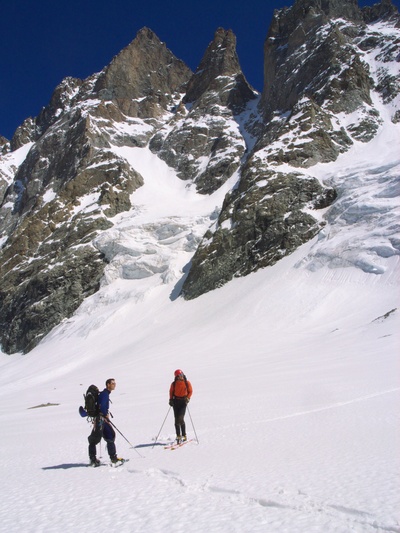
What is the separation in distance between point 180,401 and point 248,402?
3.18 metres

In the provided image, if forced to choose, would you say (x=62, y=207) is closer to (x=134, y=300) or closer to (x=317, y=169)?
(x=134, y=300)

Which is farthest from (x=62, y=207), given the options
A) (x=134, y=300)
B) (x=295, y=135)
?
(x=295, y=135)

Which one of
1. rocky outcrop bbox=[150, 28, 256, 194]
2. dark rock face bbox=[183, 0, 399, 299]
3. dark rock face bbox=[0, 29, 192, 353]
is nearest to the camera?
dark rock face bbox=[183, 0, 399, 299]

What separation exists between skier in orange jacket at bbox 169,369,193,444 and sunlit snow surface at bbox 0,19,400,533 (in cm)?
32

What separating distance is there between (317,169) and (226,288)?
2208 cm

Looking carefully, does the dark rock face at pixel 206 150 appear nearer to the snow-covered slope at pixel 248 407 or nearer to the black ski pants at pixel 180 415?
the snow-covered slope at pixel 248 407

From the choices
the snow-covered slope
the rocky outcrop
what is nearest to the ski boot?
the snow-covered slope

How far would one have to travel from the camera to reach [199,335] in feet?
110

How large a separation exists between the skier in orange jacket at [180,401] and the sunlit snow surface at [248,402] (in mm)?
319

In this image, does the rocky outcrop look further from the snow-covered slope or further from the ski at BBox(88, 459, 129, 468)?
the ski at BBox(88, 459, 129, 468)

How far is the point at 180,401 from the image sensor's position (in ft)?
28.5

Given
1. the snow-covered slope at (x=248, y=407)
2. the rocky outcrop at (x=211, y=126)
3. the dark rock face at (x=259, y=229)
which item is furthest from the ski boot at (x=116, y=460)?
the rocky outcrop at (x=211, y=126)

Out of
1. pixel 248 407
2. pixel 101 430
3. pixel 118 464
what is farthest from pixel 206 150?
pixel 118 464

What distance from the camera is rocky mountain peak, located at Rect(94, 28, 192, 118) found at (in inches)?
4413
